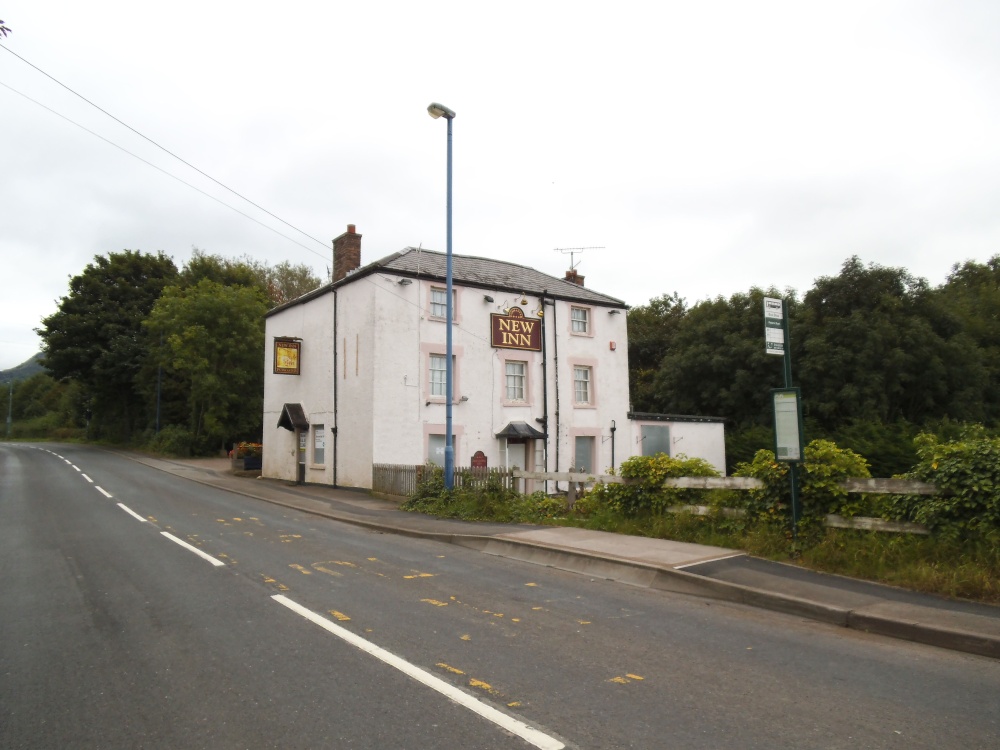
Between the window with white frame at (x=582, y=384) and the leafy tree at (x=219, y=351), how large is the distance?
22.2m

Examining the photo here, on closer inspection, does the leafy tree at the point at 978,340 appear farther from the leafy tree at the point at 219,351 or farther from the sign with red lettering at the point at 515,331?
the leafy tree at the point at 219,351

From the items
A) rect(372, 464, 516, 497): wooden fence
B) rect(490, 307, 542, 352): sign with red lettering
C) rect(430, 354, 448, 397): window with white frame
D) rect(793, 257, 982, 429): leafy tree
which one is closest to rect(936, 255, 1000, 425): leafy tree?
rect(793, 257, 982, 429): leafy tree

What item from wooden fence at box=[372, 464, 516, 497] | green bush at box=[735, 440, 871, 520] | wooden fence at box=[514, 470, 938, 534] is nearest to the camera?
wooden fence at box=[514, 470, 938, 534]

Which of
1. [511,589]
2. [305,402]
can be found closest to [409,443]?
[305,402]

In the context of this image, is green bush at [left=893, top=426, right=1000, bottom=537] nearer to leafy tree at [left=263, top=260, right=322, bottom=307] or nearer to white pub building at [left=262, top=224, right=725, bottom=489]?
white pub building at [left=262, top=224, right=725, bottom=489]

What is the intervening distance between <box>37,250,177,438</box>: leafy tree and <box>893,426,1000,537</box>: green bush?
52585 millimetres

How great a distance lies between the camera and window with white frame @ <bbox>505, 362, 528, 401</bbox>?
86.8ft

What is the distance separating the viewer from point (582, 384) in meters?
28.8

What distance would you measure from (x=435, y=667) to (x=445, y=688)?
18.6 inches

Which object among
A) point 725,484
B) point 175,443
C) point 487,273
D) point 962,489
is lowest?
point 725,484

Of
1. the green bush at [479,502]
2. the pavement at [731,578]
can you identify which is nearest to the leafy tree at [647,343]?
the green bush at [479,502]

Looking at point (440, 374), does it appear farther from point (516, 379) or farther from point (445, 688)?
point (445, 688)

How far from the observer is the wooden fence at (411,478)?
15734 millimetres

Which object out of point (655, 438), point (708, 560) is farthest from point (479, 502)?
point (655, 438)
